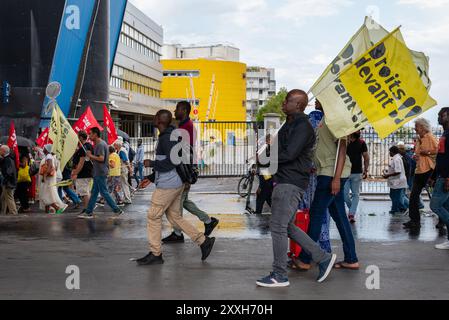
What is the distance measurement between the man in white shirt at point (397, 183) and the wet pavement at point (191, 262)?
0.96 m

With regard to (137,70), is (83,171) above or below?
below

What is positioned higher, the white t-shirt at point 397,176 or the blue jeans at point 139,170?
the white t-shirt at point 397,176

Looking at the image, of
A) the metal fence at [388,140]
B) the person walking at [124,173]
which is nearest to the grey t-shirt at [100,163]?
the person walking at [124,173]

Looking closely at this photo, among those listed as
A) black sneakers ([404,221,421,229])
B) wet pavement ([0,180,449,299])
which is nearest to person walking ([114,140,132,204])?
wet pavement ([0,180,449,299])

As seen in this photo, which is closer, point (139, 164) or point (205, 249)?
point (205, 249)

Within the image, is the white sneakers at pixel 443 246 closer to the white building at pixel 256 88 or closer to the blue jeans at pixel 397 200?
the blue jeans at pixel 397 200

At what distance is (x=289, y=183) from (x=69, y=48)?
13.3 meters

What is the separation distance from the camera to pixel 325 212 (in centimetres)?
706

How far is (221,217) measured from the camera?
12.5 m

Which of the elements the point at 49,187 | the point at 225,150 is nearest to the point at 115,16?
the point at 225,150

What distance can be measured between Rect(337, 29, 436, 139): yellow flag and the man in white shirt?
21.2 ft

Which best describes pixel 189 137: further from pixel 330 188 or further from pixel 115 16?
pixel 115 16

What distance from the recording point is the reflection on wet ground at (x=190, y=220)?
32.5ft
